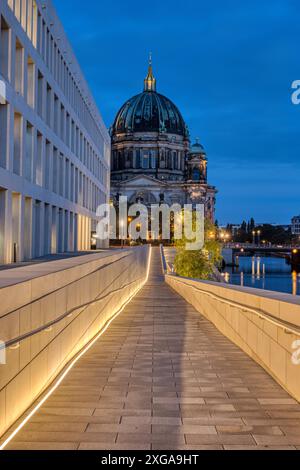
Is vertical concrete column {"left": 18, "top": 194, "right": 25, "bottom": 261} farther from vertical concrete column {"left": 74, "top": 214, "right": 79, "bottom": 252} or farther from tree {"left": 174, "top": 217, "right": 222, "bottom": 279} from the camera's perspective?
tree {"left": 174, "top": 217, "right": 222, "bottom": 279}

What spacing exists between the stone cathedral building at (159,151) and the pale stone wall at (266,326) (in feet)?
419

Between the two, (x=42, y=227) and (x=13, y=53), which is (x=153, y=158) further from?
(x=13, y=53)

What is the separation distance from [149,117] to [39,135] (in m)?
117

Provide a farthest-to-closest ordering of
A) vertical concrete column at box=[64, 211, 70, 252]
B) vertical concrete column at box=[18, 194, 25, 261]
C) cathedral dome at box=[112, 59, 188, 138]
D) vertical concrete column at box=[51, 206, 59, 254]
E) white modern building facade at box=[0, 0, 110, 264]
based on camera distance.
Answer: cathedral dome at box=[112, 59, 188, 138], vertical concrete column at box=[64, 211, 70, 252], vertical concrete column at box=[51, 206, 59, 254], vertical concrete column at box=[18, 194, 25, 261], white modern building facade at box=[0, 0, 110, 264]

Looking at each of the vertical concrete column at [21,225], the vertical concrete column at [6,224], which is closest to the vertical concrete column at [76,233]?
the vertical concrete column at [21,225]

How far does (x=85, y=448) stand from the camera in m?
5.50

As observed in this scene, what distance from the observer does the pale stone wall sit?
7.73 metres

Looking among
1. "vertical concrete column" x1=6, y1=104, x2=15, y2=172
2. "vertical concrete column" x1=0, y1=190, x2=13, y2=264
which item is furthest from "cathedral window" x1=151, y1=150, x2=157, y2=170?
"vertical concrete column" x1=0, y1=190, x2=13, y2=264

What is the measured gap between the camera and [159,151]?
14850 centimetres

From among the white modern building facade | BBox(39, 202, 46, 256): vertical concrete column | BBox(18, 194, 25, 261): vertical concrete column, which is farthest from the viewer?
BBox(39, 202, 46, 256): vertical concrete column

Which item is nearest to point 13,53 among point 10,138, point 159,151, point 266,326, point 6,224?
point 10,138

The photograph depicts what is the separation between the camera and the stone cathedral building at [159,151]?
472 ft
